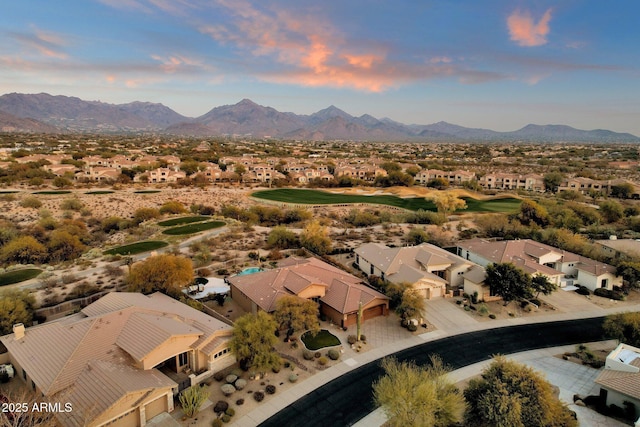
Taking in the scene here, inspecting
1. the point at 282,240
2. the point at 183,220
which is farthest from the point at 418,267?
the point at 183,220

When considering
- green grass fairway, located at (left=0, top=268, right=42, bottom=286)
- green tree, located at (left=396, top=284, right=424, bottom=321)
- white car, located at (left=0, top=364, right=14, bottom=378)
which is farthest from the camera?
green grass fairway, located at (left=0, top=268, right=42, bottom=286)

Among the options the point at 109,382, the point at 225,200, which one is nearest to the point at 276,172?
the point at 225,200

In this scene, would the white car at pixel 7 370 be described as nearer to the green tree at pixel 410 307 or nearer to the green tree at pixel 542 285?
the green tree at pixel 410 307

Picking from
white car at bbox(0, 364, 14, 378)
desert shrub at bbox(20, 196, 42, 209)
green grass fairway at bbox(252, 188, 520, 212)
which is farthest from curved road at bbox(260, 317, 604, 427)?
desert shrub at bbox(20, 196, 42, 209)

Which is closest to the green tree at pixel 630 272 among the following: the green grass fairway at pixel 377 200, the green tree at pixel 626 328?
the green tree at pixel 626 328

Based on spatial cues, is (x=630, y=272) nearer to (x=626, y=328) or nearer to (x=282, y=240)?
(x=626, y=328)

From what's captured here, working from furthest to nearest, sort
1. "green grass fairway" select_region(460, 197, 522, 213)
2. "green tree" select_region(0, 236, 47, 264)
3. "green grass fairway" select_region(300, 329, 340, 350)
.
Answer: "green grass fairway" select_region(460, 197, 522, 213)
"green tree" select_region(0, 236, 47, 264)
"green grass fairway" select_region(300, 329, 340, 350)

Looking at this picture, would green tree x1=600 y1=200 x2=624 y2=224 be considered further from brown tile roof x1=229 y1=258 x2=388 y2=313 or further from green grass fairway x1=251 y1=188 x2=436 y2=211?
brown tile roof x1=229 y1=258 x2=388 y2=313
